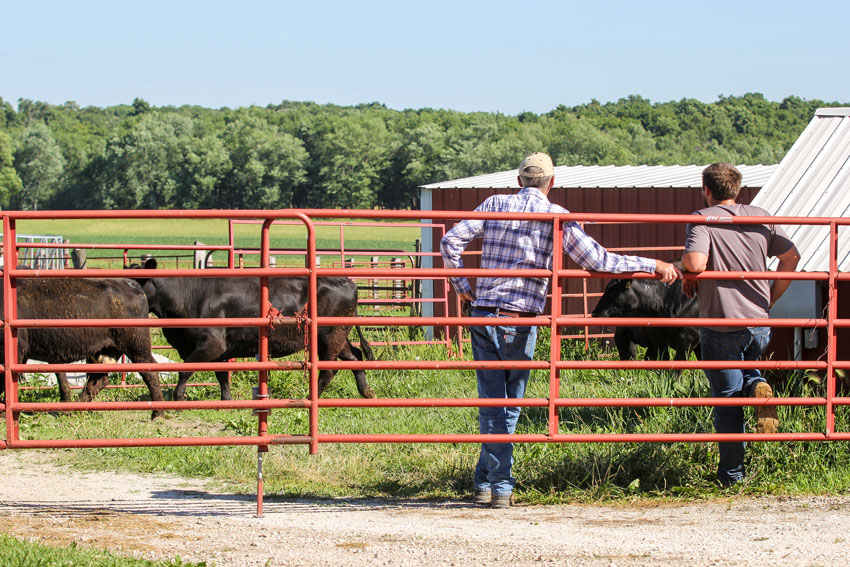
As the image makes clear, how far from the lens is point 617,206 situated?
1609 cm

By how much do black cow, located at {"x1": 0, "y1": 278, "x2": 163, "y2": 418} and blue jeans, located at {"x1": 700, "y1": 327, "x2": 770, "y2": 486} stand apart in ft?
17.6

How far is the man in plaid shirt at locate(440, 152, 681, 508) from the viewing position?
5.34 metres

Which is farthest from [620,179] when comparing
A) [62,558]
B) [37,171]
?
[37,171]

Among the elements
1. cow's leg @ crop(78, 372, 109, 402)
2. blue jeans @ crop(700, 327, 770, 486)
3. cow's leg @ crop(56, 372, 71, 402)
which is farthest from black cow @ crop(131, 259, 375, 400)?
blue jeans @ crop(700, 327, 770, 486)

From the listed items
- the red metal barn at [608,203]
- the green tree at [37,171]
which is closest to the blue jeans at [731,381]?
the red metal barn at [608,203]

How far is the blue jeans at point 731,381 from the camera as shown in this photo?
18.4 feet

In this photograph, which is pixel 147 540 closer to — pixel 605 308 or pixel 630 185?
pixel 605 308

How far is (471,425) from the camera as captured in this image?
294 inches

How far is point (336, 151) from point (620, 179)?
7645cm

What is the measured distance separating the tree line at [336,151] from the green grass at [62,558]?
73.5 meters

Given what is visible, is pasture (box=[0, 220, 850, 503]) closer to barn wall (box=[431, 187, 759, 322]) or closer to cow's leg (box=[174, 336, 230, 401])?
cow's leg (box=[174, 336, 230, 401])

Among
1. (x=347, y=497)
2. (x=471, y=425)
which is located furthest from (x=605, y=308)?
(x=347, y=497)

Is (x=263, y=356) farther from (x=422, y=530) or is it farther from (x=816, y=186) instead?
(x=816, y=186)

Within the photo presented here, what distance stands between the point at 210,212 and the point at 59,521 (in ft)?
6.17
